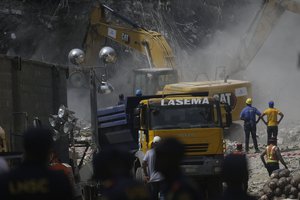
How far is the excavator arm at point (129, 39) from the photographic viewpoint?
28516 mm

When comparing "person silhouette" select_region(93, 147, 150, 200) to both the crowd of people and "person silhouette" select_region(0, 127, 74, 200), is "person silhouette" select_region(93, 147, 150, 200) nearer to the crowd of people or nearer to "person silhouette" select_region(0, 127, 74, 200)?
the crowd of people

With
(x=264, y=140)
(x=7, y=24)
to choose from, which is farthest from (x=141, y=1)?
(x=264, y=140)

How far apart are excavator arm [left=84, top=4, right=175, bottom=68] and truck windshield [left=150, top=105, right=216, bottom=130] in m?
11.5

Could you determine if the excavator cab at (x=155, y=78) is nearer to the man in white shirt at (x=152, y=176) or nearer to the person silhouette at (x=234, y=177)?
the man in white shirt at (x=152, y=176)

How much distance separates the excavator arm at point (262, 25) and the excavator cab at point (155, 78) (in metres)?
4.77

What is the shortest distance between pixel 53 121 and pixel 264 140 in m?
12.4

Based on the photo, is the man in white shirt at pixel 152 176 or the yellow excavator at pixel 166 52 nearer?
the man in white shirt at pixel 152 176

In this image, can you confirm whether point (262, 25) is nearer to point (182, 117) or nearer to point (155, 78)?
point (155, 78)

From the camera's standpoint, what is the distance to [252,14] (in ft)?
141

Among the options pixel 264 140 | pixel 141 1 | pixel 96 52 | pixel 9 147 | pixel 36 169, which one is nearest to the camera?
pixel 36 169

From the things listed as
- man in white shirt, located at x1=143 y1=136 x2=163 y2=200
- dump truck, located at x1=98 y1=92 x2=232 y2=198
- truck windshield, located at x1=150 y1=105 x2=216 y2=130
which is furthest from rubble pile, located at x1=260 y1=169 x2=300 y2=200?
man in white shirt, located at x1=143 y1=136 x2=163 y2=200

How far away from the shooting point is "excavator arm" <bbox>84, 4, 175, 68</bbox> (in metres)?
28.5

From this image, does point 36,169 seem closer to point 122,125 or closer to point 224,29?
point 122,125

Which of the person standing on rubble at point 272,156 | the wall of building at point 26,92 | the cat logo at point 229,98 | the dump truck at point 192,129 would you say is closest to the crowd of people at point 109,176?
the wall of building at point 26,92
